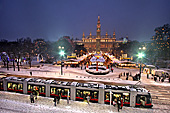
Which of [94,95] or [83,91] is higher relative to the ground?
[83,91]

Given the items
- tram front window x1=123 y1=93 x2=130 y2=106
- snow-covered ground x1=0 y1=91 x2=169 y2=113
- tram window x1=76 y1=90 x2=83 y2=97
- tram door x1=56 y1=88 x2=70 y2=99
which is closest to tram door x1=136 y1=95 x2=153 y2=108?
snow-covered ground x1=0 y1=91 x2=169 y2=113

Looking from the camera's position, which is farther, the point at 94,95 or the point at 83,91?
the point at 83,91

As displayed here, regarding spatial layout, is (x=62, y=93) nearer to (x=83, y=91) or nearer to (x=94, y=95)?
(x=83, y=91)

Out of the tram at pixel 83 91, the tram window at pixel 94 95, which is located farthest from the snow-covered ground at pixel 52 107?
the tram window at pixel 94 95

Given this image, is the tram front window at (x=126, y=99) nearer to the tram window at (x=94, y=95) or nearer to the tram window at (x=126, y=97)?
the tram window at (x=126, y=97)

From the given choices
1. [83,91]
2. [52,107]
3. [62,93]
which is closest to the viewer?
[52,107]

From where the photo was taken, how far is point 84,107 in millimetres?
13805

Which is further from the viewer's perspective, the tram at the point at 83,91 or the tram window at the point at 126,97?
the tram window at the point at 126,97

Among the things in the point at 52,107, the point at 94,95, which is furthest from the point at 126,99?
the point at 52,107

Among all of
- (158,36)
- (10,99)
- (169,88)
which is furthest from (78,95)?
(158,36)

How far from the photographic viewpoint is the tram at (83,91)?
13.7m

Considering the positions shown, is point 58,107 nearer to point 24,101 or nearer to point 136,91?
point 24,101

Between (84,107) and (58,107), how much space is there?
308 centimetres

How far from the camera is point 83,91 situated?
1496 cm
